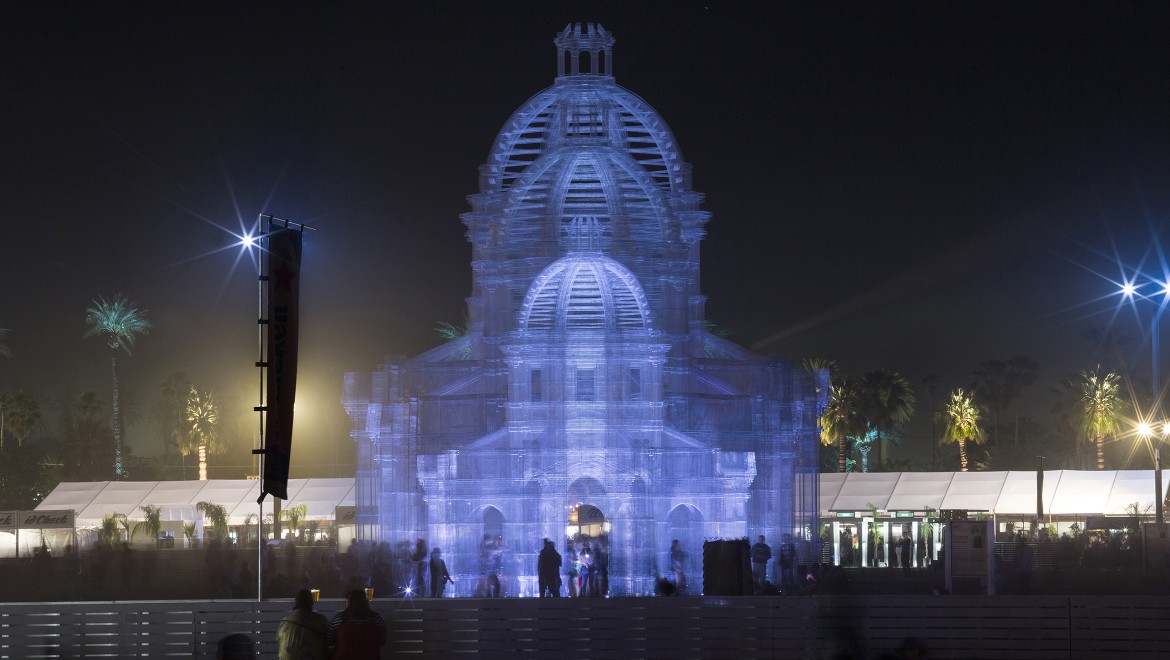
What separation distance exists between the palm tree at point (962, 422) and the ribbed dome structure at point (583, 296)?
49029 millimetres

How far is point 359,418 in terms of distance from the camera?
4372 centimetres

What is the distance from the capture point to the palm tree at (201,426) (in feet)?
323

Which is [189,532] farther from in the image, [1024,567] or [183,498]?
[1024,567]

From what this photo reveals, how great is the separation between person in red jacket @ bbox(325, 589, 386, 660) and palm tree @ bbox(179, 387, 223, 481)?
83460 millimetres

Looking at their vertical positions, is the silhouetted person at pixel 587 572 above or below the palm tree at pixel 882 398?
below

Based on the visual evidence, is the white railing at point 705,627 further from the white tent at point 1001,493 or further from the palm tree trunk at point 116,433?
the palm tree trunk at point 116,433

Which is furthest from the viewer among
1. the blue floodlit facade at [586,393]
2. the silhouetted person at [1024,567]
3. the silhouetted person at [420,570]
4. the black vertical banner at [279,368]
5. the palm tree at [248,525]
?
the palm tree at [248,525]

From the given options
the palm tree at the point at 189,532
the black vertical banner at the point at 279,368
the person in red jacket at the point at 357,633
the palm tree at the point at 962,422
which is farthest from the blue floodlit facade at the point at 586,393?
the palm tree at the point at 962,422

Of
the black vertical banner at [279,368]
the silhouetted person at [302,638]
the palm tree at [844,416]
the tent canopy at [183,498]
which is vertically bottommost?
the silhouetted person at [302,638]

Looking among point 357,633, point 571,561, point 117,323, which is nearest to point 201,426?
point 117,323

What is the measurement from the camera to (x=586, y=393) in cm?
3875

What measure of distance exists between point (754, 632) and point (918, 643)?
12.7ft

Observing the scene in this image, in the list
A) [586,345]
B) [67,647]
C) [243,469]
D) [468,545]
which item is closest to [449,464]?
[468,545]

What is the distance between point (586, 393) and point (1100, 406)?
2163 inches
